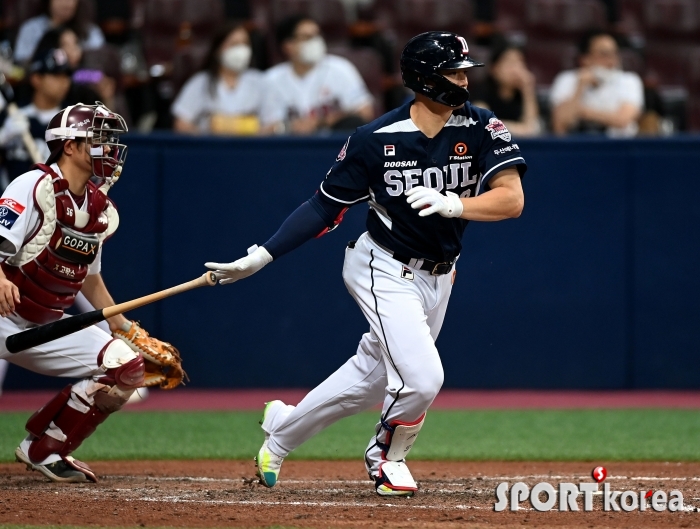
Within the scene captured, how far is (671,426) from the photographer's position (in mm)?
6957

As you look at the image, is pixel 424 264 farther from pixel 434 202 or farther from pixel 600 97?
pixel 600 97

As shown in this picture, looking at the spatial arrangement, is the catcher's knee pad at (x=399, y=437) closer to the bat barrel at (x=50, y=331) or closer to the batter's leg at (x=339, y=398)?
the batter's leg at (x=339, y=398)

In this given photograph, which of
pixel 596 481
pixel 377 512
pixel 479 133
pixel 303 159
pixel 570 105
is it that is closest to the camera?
pixel 377 512

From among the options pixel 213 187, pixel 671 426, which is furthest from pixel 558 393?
pixel 213 187

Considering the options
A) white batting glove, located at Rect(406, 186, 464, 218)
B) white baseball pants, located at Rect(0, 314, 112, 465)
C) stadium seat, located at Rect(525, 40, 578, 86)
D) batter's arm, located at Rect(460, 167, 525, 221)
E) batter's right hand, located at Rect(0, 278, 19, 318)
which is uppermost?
white batting glove, located at Rect(406, 186, 464, 218)

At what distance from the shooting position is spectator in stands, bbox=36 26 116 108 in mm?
7691

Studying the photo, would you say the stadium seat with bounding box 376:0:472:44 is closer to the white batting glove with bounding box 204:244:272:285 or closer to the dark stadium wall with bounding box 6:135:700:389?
the dark stadium wall with bounding box 6:135:700:389

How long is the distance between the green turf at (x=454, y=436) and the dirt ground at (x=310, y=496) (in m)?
0.24

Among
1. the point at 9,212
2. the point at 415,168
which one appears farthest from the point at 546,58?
the point at 9,212

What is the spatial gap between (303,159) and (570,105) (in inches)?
91.8

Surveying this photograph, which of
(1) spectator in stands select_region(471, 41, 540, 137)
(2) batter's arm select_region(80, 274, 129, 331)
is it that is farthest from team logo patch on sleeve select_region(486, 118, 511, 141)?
(1) spectator in stands select_region(471, 41, 540, 137)

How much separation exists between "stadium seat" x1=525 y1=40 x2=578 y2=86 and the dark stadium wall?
2.49 meters

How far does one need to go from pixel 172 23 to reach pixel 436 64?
20.1ft

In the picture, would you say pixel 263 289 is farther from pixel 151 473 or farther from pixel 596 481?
pixel 596 481
